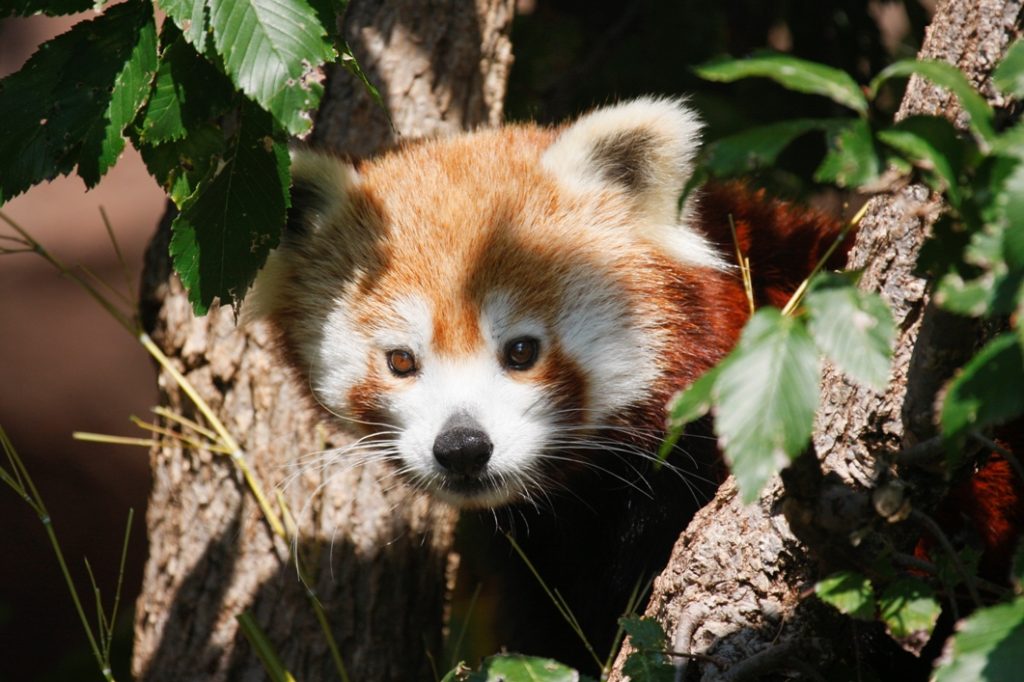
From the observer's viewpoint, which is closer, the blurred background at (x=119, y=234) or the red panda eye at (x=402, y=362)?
the red panda eye at (x=402, y=362)

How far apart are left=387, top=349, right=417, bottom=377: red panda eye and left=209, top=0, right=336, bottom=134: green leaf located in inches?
42.8

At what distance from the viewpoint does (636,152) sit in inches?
120

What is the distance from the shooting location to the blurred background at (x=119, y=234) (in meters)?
4.65

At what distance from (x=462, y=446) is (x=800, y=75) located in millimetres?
1570

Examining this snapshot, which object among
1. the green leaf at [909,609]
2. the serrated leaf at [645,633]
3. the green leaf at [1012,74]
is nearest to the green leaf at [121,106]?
the serrated leaf at [645,633]

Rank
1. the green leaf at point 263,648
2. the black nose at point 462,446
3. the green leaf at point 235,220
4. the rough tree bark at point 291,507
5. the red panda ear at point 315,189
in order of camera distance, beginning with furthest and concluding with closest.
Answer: the rough tree bark at point 291,507
the green leaf at point 263,648
the red panda ear at point 315,189
the black nose at point 462,446
the green leaf at point 235,220

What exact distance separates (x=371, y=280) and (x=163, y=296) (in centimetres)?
103

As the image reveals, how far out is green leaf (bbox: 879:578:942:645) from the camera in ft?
5.83

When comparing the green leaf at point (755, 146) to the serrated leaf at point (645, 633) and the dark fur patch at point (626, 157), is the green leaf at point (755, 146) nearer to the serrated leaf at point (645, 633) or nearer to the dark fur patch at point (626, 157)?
the serrated leaf at point (645, 633)

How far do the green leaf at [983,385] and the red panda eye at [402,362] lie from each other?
185 cm

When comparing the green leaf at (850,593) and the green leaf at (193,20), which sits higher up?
the green leaf at (193,20)

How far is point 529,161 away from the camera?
10.4 ft

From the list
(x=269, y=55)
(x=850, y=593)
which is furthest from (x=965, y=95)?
(x=269, y=55)

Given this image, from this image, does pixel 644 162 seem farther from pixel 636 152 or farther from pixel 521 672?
A: pixel 521 672
